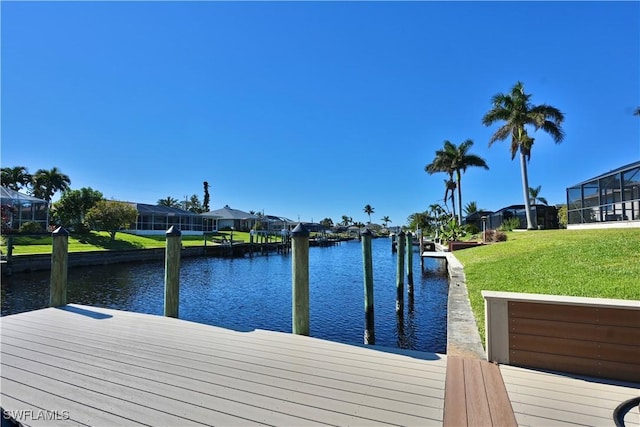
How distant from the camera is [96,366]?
10.7ft

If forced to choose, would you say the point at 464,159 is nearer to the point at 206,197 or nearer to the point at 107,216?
the point at 107,216

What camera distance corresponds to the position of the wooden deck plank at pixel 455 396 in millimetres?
2291

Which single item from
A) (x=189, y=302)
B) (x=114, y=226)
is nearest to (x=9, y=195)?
(x=114, y=226)

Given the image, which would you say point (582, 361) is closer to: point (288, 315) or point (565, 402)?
point (565, 402)

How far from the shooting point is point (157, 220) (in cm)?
3981

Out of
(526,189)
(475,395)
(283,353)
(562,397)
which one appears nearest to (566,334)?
(562,397)

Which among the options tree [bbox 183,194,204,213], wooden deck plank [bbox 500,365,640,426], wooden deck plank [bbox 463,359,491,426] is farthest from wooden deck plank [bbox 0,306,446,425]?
tree [bbox 183,194,204,213]

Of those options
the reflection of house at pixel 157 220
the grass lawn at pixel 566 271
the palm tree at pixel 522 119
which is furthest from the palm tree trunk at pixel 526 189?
the reflection of house at pixel 157 220

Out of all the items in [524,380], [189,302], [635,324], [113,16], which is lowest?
[189,302]

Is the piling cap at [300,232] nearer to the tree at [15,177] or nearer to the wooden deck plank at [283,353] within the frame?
the wooden deck plank at [283,353]

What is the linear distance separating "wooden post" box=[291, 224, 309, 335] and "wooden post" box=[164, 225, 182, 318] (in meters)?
2.18

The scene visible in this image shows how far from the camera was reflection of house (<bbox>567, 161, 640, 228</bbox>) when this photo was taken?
1555cm

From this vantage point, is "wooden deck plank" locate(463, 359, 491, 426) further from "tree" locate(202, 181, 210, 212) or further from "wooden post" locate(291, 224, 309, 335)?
"tree" locate(202, 181, 210, 212)

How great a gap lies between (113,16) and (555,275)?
40.5ft
